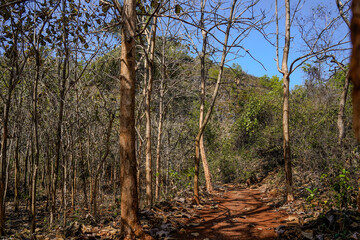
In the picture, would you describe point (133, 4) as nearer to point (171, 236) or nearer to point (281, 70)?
point (171, 236)

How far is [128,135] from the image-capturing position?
13.1 ft

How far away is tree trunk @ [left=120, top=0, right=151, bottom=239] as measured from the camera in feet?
12.8

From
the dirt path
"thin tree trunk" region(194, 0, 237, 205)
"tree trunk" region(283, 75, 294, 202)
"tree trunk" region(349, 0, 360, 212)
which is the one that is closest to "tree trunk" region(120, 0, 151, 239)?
the dirt path

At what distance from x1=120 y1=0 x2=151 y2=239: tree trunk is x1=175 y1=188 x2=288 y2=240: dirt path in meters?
1.06

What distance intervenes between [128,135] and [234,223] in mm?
3093

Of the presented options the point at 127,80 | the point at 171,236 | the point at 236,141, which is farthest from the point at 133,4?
the point at 236,141

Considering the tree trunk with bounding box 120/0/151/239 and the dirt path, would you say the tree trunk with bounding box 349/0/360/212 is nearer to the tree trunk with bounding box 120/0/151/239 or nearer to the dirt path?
the tree trunk with bounding box 120/0/151/239

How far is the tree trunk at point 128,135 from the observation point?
12.8ft

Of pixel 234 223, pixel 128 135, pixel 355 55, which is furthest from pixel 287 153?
pixel 355 55

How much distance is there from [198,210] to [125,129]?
3599mm

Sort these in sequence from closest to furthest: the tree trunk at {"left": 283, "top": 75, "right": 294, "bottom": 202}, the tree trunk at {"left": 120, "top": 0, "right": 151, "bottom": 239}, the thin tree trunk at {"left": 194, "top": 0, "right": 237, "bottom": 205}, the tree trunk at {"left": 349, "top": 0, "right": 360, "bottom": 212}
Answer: the tree trunk at {"left": 349, "top": 0, "right": 360, "bottom": 212}
the tree trunk at {"left": 120, "top": 0, "right": 151, "bottom": 239}
the thin tree trunk at {"left": 194, "top": 0, "right": 237, "bottom": 205}
the tree trunk at {"left": 283, "top": 75, "right": 294, "bottom": 202}

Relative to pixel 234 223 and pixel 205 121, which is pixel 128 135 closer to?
pixel 234 223

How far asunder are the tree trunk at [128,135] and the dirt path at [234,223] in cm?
106

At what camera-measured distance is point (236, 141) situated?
16781 millimetres
